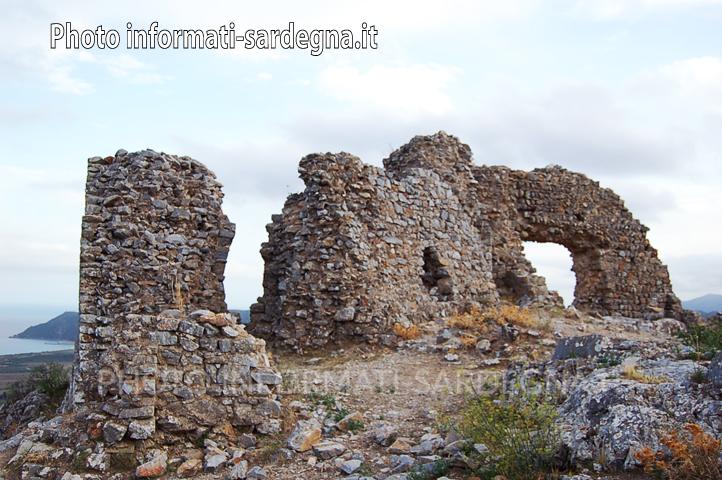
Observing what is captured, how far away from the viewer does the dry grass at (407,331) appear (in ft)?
38.0

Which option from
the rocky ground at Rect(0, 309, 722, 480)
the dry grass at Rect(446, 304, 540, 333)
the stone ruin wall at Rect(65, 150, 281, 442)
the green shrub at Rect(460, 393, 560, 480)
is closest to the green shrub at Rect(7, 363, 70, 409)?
the stone ruin wall at Rect(65, 150, 281, 442)

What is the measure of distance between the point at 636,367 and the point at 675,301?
546 inches

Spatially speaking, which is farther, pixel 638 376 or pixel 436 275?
pixel 436 275

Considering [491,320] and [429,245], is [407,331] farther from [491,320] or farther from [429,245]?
[429,245]

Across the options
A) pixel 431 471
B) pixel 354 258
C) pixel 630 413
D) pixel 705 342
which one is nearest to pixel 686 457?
pixel 630 413

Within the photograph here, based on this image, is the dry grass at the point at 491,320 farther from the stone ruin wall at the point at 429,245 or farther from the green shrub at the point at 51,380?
the green shrub at the point at 51,380

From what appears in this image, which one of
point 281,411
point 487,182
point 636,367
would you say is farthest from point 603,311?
point 281,411

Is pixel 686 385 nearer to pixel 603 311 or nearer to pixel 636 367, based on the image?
pixel 636 367

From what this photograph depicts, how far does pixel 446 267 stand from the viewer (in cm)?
1391

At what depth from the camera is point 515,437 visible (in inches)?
203

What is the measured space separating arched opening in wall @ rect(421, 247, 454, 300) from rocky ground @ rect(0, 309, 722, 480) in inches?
157

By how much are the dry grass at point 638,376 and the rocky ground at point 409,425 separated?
1cm

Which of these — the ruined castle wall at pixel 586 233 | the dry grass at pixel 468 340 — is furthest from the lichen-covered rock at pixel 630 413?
the ruined castle wall at pixel 586 233

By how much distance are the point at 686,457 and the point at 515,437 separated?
1.26 m
